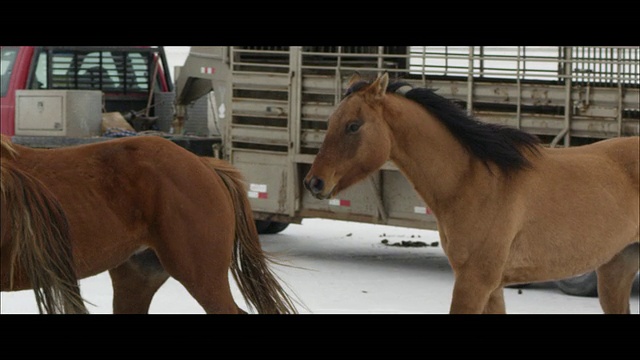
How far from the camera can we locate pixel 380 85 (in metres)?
4.52

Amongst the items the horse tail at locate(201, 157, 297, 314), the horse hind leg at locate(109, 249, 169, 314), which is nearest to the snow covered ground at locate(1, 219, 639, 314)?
the horse tail at locate(201, 157, 297, 314)

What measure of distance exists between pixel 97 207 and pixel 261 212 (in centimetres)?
523

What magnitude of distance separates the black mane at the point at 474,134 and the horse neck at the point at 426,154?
59 mm

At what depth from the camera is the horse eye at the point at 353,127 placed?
450 centimetres

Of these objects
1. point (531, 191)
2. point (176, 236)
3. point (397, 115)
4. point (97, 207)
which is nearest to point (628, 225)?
point (531, 191)

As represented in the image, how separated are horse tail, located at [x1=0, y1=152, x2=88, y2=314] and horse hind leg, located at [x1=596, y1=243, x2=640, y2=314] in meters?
2.84

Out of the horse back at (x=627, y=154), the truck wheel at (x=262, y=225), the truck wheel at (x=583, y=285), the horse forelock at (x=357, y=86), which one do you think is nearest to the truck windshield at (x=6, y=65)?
the truck wheel at (x=262, y=225)

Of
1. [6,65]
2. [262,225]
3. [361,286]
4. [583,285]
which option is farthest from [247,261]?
[6,65]

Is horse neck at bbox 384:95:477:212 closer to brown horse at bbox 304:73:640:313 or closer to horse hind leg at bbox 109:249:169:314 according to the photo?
brown horse at bbox 304:73:640:313

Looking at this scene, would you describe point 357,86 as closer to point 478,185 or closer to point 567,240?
point 478,185

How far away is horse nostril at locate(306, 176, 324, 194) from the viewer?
4465 mm

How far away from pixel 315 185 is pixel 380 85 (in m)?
0.57

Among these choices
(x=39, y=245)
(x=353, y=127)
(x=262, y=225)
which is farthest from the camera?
(x=262, y=225)

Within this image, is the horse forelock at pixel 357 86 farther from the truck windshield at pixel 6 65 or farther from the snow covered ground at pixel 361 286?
the truck windshield at pixel 6 65
